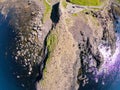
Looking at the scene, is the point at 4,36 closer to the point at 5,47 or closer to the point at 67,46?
the point at 5,47

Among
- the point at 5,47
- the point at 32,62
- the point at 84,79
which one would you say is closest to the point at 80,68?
the point at 84,79

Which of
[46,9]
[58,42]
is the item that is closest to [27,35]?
[58,42]

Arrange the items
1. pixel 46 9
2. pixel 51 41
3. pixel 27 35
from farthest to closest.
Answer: pixel 46 9 → pixel 27 35 → pixel 51 41

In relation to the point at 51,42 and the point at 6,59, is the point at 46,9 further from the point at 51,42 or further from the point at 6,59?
the point at 6,59

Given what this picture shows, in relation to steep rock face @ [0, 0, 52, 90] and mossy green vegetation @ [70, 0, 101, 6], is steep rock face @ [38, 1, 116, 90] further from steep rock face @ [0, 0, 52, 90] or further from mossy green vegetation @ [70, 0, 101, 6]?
steep rock face @ [0, 0, 52, 90]

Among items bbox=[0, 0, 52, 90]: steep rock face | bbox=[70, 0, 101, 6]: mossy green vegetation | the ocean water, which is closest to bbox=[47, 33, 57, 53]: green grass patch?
bbox=[0, 0, 52, 90]: steep rock face
